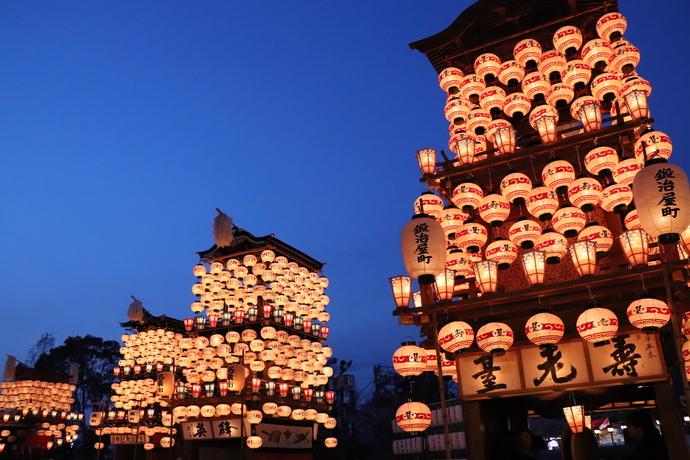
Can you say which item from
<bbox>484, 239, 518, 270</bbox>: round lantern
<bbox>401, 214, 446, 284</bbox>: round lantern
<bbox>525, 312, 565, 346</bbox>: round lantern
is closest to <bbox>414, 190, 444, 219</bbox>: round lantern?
<bbox>484, 239, 518, 270</bbox>: round lantern

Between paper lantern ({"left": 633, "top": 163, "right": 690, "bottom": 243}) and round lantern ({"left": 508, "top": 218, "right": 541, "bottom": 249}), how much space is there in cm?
207

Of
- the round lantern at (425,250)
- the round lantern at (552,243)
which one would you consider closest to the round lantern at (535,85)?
the round lantern at (552,243)

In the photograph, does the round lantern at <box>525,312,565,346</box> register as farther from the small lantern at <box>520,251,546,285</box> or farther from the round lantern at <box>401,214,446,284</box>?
the round lantern at <box>401,214,446,284</box>

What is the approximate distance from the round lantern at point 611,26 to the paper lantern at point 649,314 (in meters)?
5.65

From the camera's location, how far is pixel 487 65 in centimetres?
1048

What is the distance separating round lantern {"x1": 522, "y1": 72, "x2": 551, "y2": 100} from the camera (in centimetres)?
991

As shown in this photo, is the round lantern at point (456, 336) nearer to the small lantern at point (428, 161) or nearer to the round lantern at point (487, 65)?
the small lantern at point (428, 161)

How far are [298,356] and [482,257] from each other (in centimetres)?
1509

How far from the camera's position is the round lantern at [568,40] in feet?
32.7

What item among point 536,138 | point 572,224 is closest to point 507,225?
point 572,224

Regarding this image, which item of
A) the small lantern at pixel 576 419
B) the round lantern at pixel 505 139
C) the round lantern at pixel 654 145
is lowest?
the small lantern at pixel 576 419

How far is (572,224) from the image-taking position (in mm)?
8164

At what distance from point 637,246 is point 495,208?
2229 mm

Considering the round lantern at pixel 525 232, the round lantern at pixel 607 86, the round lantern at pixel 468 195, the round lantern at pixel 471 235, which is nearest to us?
the round lantern at pixel 525 232
